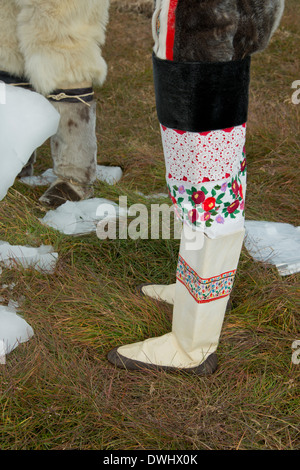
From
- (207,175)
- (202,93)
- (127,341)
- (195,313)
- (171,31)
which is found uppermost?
(171,31)

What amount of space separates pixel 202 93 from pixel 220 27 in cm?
15

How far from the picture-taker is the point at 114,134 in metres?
3.24

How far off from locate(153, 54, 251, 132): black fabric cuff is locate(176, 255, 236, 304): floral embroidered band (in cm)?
41

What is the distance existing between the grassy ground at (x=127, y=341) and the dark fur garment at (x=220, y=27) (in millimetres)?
883

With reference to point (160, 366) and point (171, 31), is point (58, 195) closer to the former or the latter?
point (160, 366)

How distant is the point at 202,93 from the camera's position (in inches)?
47.5

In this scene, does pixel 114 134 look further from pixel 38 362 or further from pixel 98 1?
pixel 38 362

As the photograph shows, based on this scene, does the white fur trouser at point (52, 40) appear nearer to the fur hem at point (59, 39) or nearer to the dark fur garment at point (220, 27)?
the fur hem at point (59, 39)

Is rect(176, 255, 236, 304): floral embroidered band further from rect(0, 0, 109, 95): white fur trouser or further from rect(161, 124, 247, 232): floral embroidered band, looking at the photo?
rect(0, 0, 109, 95): white fur trouser

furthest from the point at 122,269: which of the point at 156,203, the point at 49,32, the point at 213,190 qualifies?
the point at 49,32

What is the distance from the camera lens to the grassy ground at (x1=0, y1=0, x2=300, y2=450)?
1366 mm

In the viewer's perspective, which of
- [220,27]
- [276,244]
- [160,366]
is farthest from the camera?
[276,244]

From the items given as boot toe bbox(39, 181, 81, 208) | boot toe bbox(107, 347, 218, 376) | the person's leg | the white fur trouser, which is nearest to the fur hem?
the white fur trouser

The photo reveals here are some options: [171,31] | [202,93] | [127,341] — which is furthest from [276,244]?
[171,31]
